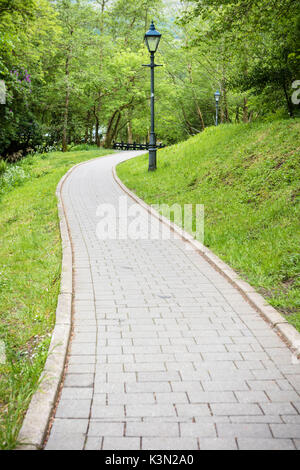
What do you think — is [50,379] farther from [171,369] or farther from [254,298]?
[254,298]

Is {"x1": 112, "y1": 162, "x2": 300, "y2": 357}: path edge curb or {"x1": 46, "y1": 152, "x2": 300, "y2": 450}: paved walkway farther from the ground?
{"x1": 112, "y1": 162, "x2": 300, "y2": 357}: path edge curb

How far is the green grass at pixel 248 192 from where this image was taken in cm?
645

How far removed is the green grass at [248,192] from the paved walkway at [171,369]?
0.66 meters

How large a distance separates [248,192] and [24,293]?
6123 millimetres

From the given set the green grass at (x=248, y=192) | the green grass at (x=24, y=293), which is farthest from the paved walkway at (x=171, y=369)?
the green grass at (x=248, y=192)

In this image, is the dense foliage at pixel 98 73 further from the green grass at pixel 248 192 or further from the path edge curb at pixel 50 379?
the path edge curb at pixel 50 379

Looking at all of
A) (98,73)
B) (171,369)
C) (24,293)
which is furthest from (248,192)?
(98,73)

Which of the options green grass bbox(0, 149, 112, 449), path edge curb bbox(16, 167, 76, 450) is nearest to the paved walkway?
path edge curb bbox(16, 167, 76, 450)

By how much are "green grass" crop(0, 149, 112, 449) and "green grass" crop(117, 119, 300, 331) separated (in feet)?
9.48

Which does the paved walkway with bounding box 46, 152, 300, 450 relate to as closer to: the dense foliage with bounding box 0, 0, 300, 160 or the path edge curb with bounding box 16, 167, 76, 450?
the path edge curb with bounding box 16, 167, 76, 450

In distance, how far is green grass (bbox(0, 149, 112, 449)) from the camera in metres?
3.64

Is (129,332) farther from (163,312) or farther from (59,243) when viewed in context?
(59,243)

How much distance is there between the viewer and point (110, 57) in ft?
109

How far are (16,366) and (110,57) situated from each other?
33.0m
